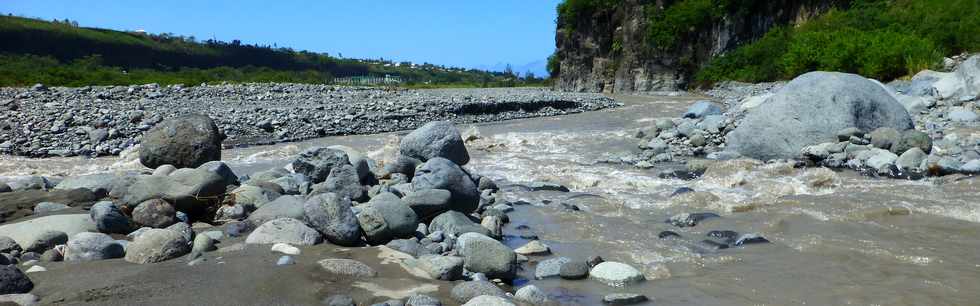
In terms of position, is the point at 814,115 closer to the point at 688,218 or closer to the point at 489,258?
the point at 688,218

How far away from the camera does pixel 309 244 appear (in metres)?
6.18

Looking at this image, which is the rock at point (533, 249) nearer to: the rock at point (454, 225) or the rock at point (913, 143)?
the rock at point (454, 225)

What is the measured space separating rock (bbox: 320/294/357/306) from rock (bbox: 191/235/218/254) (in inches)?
67.0

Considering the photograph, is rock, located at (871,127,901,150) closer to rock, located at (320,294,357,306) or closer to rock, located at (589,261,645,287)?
rock, located at (589,261,645,287)

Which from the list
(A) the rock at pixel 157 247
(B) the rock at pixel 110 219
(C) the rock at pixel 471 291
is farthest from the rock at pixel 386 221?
(B) the rock at pixel 110 219

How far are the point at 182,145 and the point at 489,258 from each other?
655 cm

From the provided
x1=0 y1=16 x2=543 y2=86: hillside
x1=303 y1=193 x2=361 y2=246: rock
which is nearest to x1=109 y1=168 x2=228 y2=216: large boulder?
x1=303 y1=193 x2=361 y2=246: rock

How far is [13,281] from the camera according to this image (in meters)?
4.71

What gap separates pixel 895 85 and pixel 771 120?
8735 mm

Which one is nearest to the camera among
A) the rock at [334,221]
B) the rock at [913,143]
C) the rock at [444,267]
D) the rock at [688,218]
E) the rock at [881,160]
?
the rock at [444,267]

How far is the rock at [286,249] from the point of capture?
5855mm

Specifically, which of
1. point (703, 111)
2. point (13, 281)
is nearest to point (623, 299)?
point (13, 281)

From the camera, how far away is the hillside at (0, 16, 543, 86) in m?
41.4

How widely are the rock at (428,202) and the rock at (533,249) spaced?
1.20 metres
